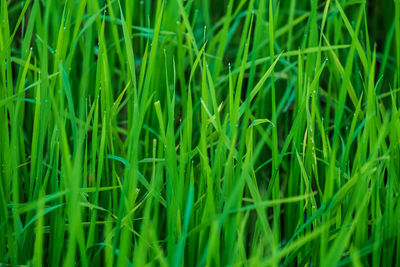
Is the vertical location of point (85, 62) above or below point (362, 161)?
above

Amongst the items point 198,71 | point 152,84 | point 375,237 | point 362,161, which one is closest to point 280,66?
point 198,71

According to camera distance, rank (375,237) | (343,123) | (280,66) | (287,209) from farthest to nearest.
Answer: (280,66), (343,123), (287,209), (375,237)

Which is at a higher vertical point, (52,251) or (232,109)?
(232,109)

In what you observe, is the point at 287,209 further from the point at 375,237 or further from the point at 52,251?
the point at 52,251

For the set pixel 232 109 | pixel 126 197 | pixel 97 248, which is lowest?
pixel 97 248

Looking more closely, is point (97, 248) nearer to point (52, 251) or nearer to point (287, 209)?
point (52, 251)

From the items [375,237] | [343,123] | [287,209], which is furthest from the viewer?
[343,123]

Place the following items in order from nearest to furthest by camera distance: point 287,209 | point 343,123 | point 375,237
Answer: point 375,237
point 287,209
point 343,123

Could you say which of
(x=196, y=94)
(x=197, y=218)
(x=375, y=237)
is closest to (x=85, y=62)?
(x=196, y=94)

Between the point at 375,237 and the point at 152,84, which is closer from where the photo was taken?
the point at 375,237
